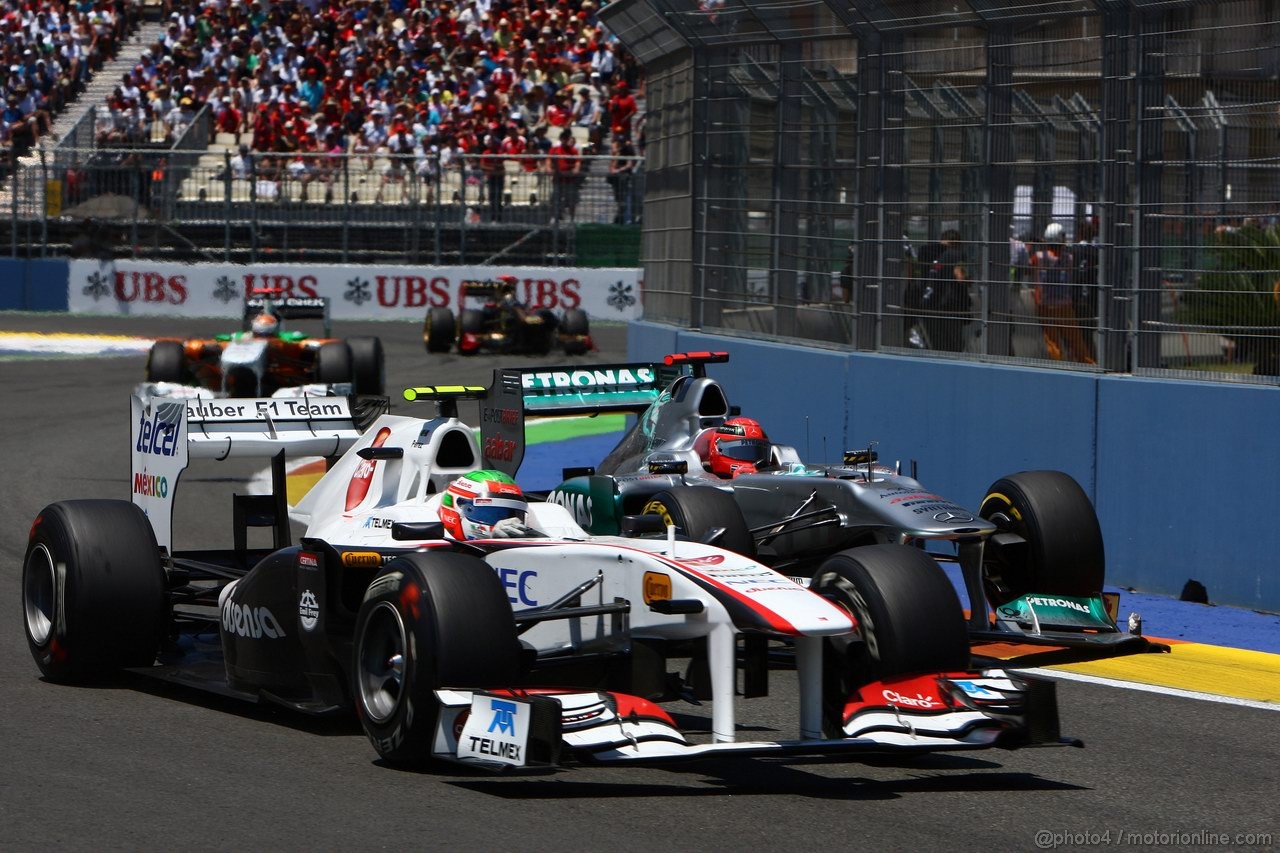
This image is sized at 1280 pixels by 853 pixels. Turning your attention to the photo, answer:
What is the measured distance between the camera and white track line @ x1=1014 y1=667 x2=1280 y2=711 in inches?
308

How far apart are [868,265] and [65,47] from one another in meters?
29.5

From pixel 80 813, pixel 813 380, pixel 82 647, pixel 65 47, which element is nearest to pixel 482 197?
pixel 65 47

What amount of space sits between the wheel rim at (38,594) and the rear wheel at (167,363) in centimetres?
1091

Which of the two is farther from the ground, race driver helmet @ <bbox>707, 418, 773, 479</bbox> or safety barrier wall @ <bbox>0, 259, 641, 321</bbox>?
safety barrier wall @ <bbox>0, 259, 641, 321</bbox>

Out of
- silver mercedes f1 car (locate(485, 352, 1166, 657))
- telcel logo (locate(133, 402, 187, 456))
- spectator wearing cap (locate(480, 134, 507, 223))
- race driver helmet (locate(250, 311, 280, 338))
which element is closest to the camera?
silver mercedes f1 car (locate(485, 352, 1166, 657))

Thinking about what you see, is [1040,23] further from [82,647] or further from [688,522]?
[82,647]

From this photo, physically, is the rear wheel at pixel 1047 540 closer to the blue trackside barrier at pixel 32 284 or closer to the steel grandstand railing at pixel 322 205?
the steel grandstand railing at pixel 322 205

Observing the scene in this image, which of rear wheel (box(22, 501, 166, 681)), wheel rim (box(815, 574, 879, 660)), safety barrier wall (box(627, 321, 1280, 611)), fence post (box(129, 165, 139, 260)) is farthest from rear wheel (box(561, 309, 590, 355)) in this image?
wheel rim (box(815, 574, 879, 660))

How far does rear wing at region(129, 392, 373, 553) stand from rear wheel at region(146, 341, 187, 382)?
9675mm

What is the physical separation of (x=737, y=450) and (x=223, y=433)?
325 centimetres

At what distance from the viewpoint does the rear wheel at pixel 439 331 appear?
26234mm

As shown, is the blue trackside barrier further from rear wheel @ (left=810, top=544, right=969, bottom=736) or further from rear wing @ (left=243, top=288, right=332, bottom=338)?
rear wheel @ (left=810, top=544, right=969, bottom=736)

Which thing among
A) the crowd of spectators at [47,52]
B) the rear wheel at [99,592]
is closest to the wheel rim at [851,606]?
the rear wheel at [99,592]

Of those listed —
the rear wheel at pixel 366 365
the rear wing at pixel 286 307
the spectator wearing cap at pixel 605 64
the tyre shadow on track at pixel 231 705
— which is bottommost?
the tyre shadow on track at pixel 231 705
